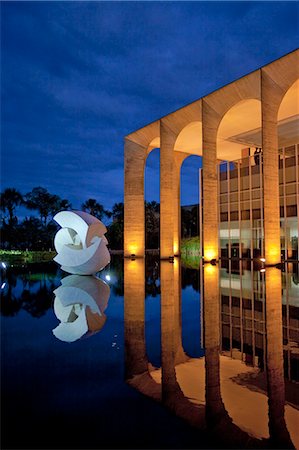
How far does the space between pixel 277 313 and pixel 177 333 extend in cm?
241

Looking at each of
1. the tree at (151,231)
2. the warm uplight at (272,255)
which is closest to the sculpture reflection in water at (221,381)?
the warm uplight at (272,255)

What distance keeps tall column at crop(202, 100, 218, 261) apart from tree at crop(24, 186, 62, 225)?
28.5m

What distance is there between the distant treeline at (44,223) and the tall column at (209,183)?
21181 millimetres

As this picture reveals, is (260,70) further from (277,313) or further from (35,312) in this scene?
(35,312)

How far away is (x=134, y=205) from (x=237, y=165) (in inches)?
303

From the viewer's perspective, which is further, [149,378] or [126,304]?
[126,304]

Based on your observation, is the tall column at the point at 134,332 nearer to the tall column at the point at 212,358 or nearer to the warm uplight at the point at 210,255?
the tall column at the point at 212,358

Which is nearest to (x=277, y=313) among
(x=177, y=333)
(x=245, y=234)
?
(x=177, y=333)

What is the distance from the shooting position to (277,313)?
264 inches

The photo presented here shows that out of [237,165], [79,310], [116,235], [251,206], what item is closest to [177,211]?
[237,165]

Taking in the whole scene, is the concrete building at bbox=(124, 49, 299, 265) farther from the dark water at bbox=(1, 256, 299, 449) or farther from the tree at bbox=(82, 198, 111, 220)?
the tree at bbox=(82, 198, 111, 220)

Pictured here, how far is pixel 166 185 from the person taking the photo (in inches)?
877

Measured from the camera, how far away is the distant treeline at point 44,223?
34.4 m

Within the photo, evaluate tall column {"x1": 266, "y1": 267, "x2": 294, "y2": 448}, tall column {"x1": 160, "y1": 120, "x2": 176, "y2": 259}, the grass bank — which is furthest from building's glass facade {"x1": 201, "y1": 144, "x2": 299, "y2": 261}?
tall column {"x1": 266, "y1": 267, "x2": 294, "y2": 448}
